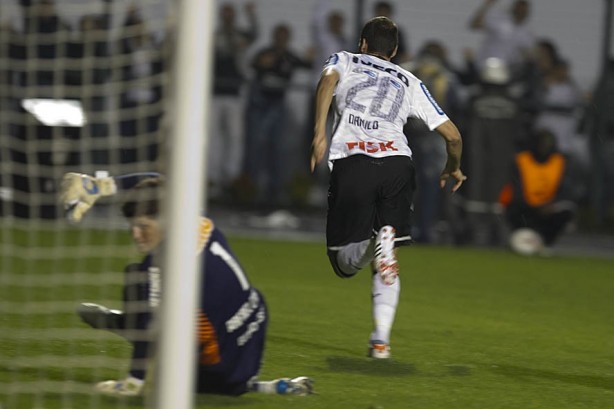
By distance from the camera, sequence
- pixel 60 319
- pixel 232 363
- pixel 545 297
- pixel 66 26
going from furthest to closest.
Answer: pixel 545 297 → pixel 66 26 → pixel 60 319 → pixel 232 363

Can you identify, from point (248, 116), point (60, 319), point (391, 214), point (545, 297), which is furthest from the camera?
point (248, 116)

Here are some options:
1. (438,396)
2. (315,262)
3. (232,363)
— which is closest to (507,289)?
(315,262)

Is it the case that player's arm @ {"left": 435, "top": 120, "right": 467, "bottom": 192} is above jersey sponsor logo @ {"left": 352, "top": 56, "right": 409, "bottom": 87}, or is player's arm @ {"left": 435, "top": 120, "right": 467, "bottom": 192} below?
below

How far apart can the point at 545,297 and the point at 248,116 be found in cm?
704

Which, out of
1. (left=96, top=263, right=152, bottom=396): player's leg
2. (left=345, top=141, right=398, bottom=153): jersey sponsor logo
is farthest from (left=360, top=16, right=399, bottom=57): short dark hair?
(left=96, top=263, right=152, bottom=396): player's leg

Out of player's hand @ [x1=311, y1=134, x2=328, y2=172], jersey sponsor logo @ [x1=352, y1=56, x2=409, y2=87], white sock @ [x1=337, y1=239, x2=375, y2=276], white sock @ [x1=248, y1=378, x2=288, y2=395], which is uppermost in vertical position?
jersey sponsor logo @ [x1=352, y1=56, x2=409, y2=87]

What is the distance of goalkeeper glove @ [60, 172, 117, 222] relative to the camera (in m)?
5.74

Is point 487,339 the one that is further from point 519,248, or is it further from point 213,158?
point 213,158

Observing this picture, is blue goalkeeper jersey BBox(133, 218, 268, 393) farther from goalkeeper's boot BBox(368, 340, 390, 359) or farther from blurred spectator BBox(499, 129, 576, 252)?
blurred spectator BBox(499, 129, 576, 252)

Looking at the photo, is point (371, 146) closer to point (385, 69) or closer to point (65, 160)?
point (385, 69)

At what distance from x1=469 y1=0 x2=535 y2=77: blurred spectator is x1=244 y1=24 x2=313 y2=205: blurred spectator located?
7.49ft

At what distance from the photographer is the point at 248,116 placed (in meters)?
17.6

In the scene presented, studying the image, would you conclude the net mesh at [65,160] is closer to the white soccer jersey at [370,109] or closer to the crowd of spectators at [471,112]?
the white soccer jersey at [370,109]

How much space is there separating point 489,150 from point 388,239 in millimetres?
9250
